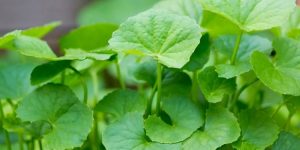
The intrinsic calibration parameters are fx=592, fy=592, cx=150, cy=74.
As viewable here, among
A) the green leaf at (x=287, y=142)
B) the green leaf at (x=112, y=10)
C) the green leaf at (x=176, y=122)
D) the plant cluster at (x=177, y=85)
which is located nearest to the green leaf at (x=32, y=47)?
the plant cluster at (x=177, y=85)

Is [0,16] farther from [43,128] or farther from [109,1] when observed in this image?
[43,128]

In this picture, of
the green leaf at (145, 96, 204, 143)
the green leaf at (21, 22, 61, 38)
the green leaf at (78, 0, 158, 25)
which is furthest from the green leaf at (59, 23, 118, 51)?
the green leaf at (78, 0, 158, 25)

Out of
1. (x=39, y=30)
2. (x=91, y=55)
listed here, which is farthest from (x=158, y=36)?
(x=39, y=30)

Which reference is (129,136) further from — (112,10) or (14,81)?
(112,10)

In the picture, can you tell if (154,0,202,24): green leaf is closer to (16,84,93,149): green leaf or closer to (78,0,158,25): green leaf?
(16,84,93,149): green leaf

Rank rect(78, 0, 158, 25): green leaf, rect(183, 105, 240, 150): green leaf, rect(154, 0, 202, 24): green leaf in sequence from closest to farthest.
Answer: rect(183, 105, 240, 150): green leaf, rect(154, 0, 202, 24): green leaf, rect(78, 0, 158, 25): green leaf
